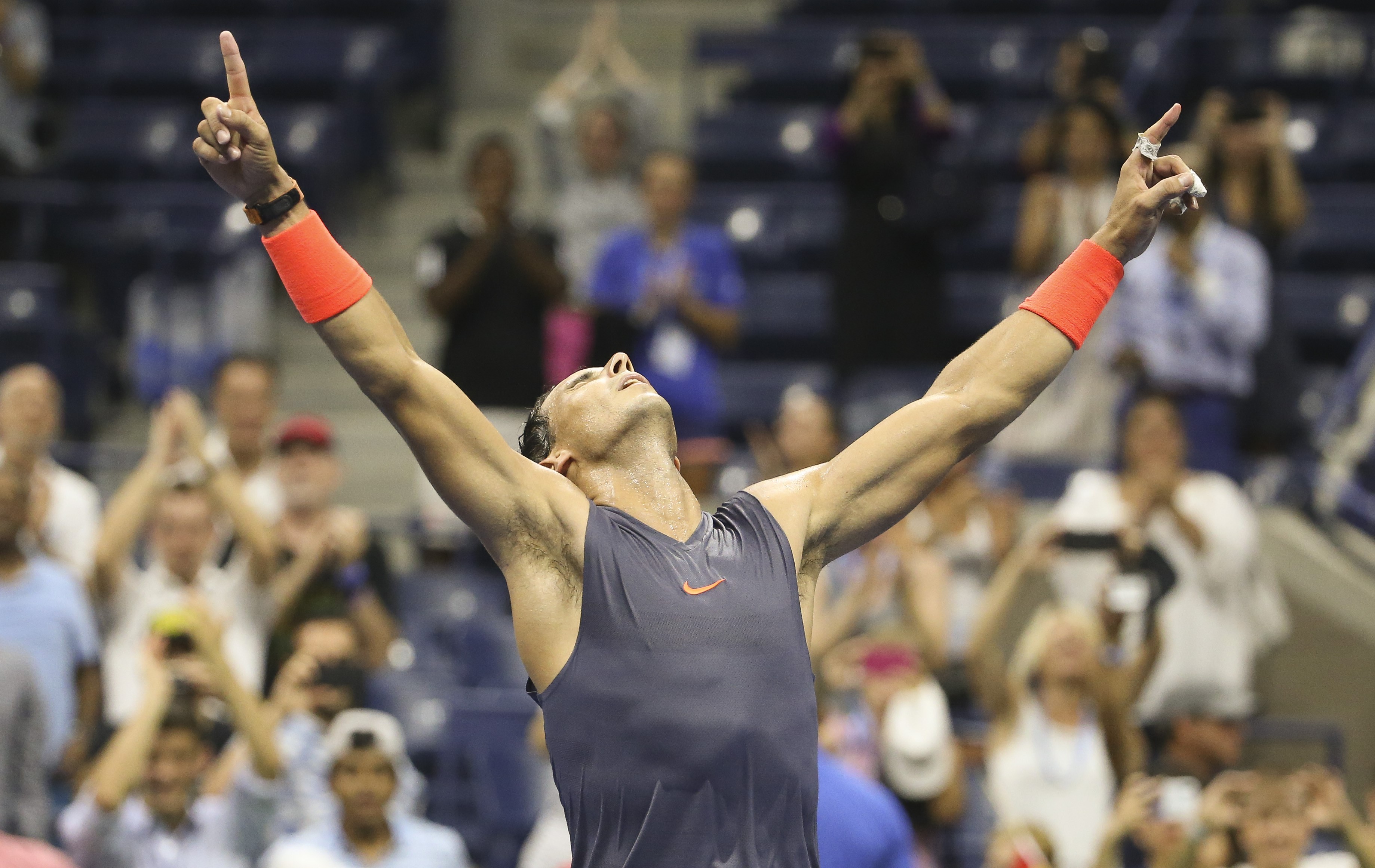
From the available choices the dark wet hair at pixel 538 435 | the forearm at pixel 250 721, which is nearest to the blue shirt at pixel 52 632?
the forearm at pixel 250 721

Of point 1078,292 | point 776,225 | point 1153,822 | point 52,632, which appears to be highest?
point 776,225

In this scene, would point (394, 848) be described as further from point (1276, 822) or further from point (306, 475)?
point (1276, 822)

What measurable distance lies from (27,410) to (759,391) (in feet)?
11.9

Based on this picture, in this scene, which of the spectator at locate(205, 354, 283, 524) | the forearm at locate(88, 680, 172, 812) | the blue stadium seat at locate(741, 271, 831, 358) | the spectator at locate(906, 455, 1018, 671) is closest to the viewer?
the forearm at locate(88, 680, 172, 812)

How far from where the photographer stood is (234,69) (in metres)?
2.82

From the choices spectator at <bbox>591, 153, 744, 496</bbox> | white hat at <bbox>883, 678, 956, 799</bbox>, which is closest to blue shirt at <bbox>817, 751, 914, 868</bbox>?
white hat at <bbox>883, 678, 956, 799</bbox>

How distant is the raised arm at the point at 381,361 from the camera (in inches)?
110

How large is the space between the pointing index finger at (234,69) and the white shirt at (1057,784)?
4.05 meters

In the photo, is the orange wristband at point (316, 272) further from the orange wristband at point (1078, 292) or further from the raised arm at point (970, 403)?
the orange wristband at point (1078, 292)

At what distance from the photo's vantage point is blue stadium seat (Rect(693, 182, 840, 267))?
9852 mm

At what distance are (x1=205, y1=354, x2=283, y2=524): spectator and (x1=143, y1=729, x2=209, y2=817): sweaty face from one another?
1.46 meters

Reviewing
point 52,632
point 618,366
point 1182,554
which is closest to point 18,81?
point 52,632

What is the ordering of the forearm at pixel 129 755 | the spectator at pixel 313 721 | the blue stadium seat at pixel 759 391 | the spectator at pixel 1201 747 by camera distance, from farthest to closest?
the blue stadium seat at pixel 759 391
the spectator at pixel 1201 747
the spectator at pixel 313 721
the forearm at pixel 129 755

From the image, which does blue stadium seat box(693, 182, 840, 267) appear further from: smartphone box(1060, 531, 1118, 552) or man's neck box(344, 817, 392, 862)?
man's neck box(344, 817, 392, 862)
